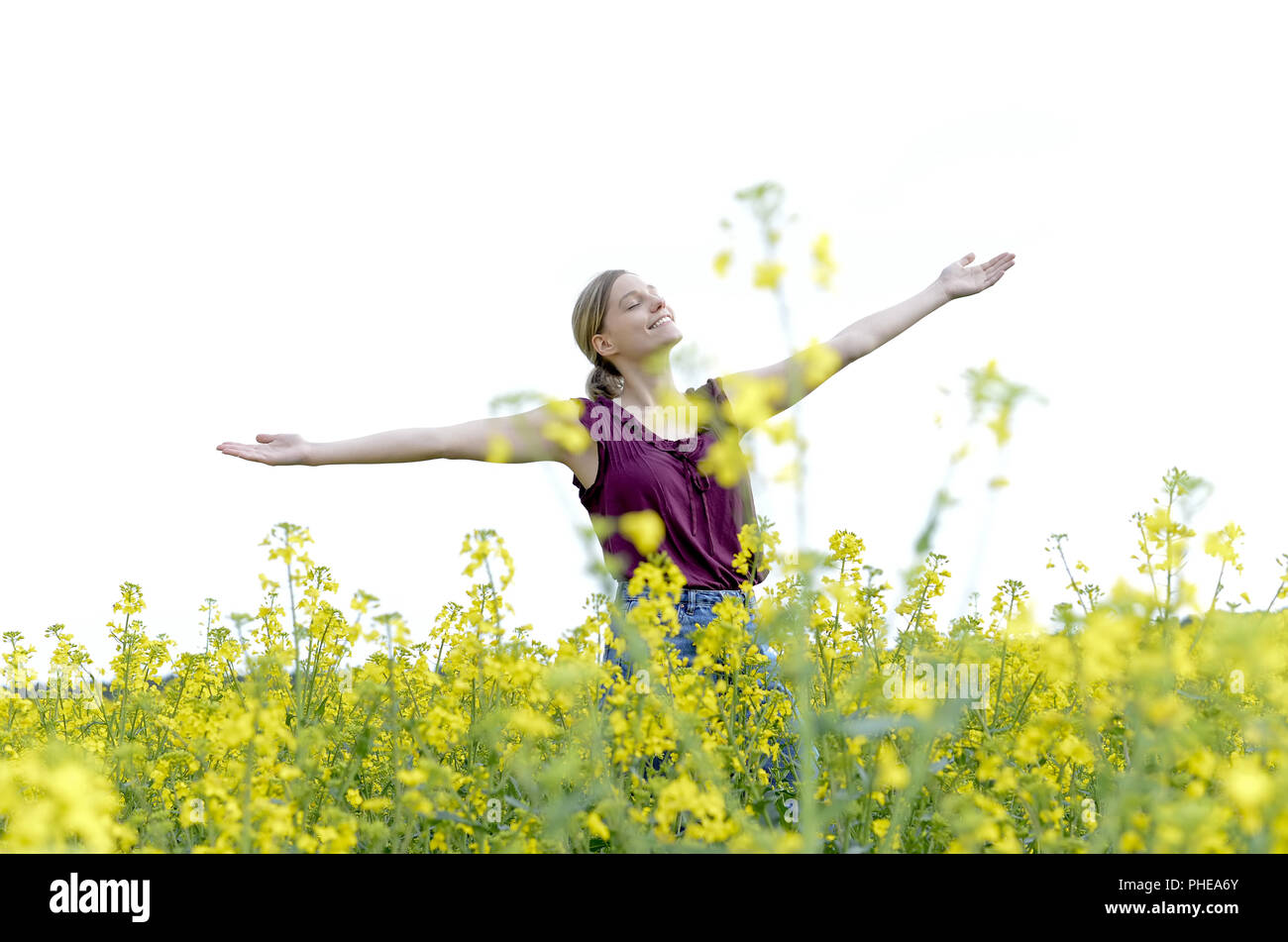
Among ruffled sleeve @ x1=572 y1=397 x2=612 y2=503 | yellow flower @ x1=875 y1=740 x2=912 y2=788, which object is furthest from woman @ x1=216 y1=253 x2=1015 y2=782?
yellow flower @ x1=875 y1=740 x2=912 y2=788

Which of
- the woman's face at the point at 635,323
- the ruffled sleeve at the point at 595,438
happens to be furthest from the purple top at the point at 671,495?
the woman's face at the point at 635,323

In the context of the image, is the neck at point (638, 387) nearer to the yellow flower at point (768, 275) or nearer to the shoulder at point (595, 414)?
the shoulder at point (595, 414)

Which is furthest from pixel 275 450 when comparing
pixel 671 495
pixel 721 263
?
pixel 721 263

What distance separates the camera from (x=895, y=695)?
2.75 m

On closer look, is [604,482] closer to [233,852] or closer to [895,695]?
[895,695]

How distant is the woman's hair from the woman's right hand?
1155 mm

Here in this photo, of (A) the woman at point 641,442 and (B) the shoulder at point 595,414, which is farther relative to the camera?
(B) the shoulder at point 595,414

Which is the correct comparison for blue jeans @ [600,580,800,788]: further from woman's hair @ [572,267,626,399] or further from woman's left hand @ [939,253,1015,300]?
woman's left hand @ [939,253,1015,300]

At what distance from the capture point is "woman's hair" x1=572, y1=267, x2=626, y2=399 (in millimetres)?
4430

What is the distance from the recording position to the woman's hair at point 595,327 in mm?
4430

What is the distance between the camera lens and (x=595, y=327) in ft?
14.7

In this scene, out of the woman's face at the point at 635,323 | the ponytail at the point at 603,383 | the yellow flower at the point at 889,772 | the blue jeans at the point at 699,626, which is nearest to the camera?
the yellow flower at the point at 889,772
